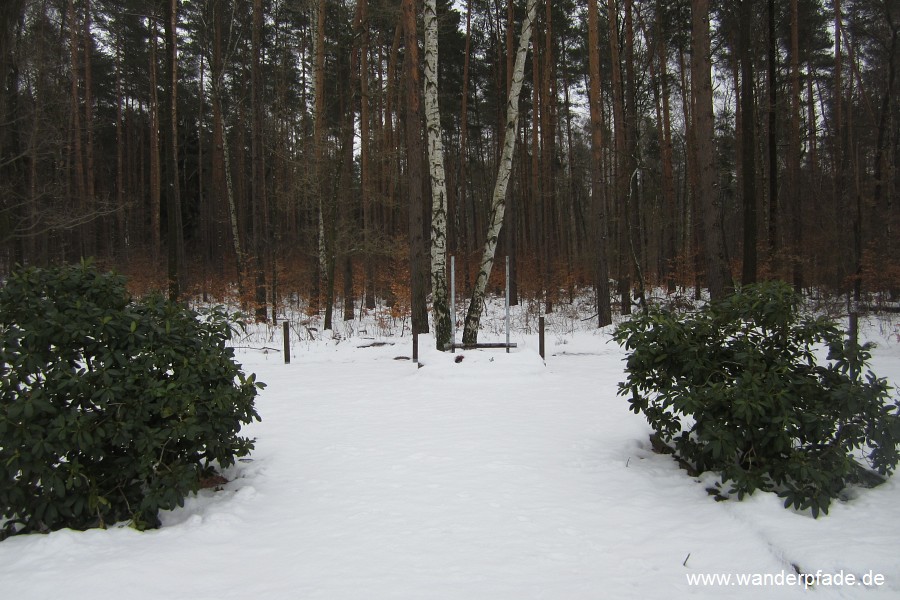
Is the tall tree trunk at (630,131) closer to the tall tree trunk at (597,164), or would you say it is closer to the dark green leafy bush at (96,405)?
the tall tree trunk at (597,164)

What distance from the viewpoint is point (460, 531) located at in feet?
12.2

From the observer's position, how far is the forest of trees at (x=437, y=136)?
13891 millimetres

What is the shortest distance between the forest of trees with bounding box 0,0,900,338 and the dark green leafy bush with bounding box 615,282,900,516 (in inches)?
209

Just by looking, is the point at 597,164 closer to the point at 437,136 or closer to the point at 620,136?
the point at 620,136

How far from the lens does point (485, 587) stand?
302 cm

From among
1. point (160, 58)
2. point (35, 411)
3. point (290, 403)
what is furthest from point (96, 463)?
point (160, 58)

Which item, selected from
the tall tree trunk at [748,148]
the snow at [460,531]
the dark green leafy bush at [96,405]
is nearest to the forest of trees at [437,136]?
the tall tree trunk at [748,148]

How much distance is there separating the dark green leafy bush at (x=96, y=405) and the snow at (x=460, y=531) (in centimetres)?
29

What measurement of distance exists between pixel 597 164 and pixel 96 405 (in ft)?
48.7

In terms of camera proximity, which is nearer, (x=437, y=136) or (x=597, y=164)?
(x=437, y=136)

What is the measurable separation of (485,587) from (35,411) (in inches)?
122

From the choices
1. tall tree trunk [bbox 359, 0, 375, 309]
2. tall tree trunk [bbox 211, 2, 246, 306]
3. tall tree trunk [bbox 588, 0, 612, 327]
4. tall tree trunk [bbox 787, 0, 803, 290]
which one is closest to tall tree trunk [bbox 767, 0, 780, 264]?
tall tree trunk [bbox 787, 0, 803, 290]

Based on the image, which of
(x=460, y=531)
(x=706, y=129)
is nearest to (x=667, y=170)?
(x=706, y=129)

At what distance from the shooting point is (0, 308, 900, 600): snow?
3045mm
